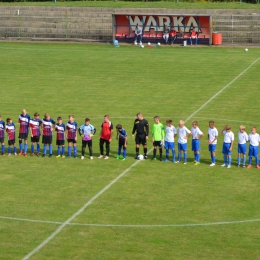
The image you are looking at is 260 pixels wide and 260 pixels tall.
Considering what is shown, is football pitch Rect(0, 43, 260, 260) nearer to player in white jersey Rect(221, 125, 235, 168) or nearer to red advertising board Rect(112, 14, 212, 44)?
player in white jersey Rect(221, 125, 235, 168)

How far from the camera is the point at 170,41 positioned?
200 ft

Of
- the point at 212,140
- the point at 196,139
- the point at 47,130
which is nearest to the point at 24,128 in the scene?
the point at 47,130

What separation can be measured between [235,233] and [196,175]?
600 cm

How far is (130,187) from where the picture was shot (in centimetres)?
2422

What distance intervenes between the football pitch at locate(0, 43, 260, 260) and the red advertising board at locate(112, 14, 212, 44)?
584 inches

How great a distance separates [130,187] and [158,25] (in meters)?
38.8

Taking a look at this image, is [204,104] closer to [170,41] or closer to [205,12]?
[170,41]

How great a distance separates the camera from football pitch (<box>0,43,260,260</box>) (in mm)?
19062

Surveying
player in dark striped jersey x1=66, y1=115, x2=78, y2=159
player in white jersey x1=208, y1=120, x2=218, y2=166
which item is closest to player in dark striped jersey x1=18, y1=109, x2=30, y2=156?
player in dark striped jersey x1=66, y1=115, x2=78, y2=159

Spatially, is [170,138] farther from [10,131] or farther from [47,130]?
[10,131]

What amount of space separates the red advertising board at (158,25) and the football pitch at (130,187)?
584 inches

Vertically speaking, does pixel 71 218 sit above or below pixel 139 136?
below

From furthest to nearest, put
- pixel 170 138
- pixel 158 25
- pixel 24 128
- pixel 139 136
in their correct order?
pixel 158 25
pixel 24 128
pixel 139 136
pixel 170 138

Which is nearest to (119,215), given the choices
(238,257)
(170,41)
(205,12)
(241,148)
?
(238,257)
